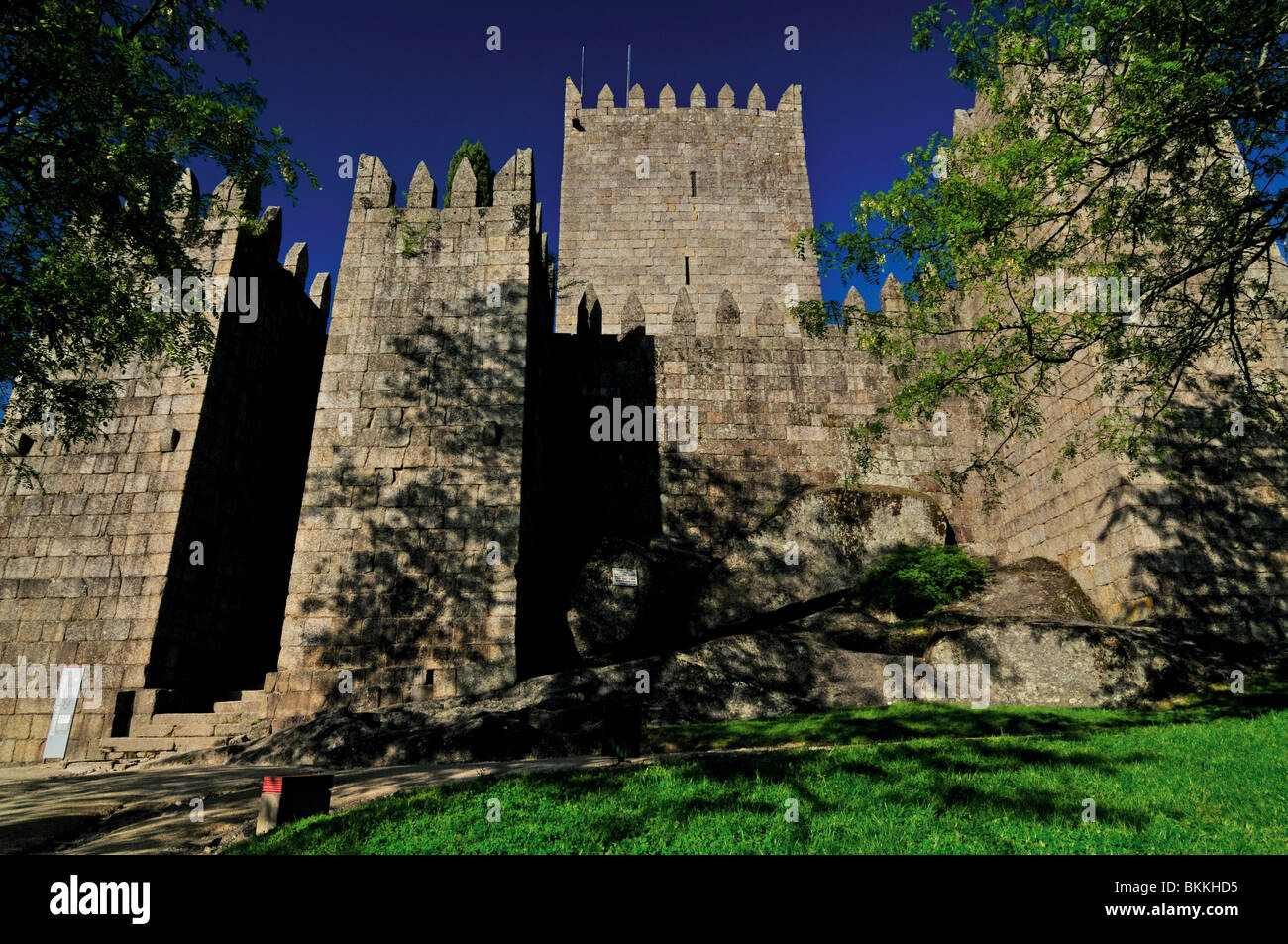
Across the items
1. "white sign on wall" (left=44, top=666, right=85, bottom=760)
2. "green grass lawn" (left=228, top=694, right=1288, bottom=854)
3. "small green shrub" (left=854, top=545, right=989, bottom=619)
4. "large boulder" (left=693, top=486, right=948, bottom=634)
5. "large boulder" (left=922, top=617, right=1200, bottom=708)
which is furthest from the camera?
"large boulder" (left=693, top=486, right=948, bottom=634)

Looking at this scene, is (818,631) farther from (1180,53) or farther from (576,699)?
(1180,53)

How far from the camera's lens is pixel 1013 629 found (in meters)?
9.99

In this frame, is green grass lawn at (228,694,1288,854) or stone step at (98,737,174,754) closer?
green grass lawn at (228,694,1288,854)

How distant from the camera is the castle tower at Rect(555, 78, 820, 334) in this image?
24.7 metres

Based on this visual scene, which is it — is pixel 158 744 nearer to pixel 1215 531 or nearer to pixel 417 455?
pixel 417 455

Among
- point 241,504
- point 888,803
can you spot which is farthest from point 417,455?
point 888,803

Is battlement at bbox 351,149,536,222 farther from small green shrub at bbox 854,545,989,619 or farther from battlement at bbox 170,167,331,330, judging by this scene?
small green shrub at bbox 854,545,989,619

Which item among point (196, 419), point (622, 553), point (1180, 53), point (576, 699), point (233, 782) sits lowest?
point (233, 782)

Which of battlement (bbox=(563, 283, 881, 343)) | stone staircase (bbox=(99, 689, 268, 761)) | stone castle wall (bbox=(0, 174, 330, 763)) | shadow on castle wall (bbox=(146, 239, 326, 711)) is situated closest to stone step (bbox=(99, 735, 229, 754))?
stone staircase (bbox=(99, 689, 268, 761))

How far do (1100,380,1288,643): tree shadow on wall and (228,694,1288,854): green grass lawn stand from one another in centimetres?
356

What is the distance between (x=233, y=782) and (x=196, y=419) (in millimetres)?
6655

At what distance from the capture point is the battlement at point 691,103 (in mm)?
27203
